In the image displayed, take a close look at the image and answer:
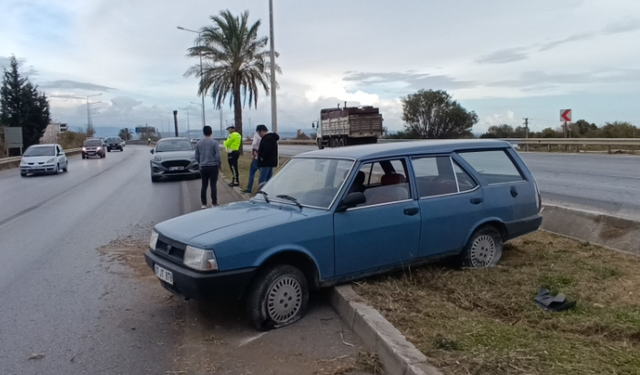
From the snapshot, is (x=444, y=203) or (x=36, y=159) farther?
(x=36, y=159)

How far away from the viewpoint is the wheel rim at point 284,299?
4859 millimetres

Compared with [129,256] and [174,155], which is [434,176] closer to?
[129,256]

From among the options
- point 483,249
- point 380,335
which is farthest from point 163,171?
point 380,335

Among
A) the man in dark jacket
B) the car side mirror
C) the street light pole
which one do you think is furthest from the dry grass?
the street light pole

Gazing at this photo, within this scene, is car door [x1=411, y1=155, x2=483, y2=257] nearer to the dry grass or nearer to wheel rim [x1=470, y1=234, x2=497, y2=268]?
wheel rim [x1=470, y1=234, x2=497, y2=268]

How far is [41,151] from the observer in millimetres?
26719

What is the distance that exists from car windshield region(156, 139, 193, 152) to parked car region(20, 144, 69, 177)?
8168mm

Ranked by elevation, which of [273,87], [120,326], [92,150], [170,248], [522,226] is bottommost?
[120,326]

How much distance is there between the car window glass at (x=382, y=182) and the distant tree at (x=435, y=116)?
124 feet

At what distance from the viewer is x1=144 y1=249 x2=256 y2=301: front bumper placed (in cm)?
454

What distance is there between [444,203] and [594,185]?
369 inches

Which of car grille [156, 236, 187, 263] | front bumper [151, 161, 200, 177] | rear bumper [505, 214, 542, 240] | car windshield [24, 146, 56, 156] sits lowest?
rear bumper [505, 214, 542, 240]

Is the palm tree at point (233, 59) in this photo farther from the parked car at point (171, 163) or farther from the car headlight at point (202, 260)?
the car headlight at point (202, 260)

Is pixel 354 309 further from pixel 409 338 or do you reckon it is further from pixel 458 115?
pixel 458 115
